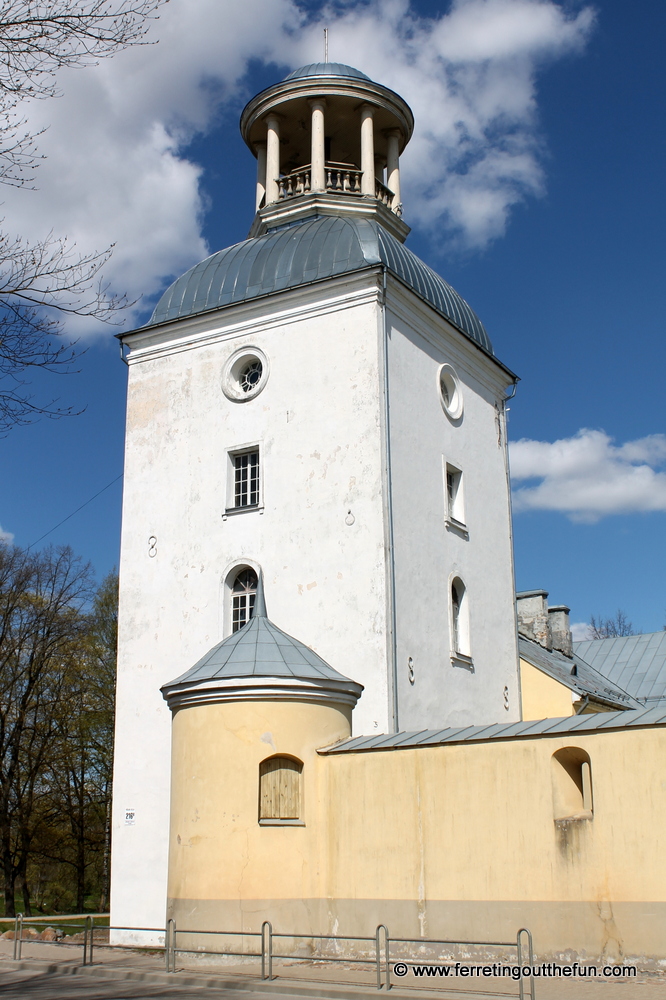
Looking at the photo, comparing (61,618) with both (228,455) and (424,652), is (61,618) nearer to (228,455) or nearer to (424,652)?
(228,455)

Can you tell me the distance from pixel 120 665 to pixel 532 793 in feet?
31.0

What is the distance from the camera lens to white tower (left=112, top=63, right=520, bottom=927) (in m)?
17.4

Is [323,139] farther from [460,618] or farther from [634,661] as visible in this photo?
[634,661]

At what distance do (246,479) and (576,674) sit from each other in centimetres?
1628

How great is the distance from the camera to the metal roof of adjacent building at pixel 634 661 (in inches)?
1347

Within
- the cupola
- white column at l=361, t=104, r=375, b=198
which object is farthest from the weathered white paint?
white column at l=361, t=104, r=375, b=198

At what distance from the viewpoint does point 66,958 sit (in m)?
14.8

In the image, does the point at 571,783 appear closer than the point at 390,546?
Yes

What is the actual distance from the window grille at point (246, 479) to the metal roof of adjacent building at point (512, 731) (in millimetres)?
6044

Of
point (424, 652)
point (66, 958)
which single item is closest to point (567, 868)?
point (424, 652)

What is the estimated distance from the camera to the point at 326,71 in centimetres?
2250

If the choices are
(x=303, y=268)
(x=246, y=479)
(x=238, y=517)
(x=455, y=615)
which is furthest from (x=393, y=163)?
(x=455, y=615)

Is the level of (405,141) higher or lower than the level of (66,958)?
higher

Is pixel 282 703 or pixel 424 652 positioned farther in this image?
pixel 424 652
